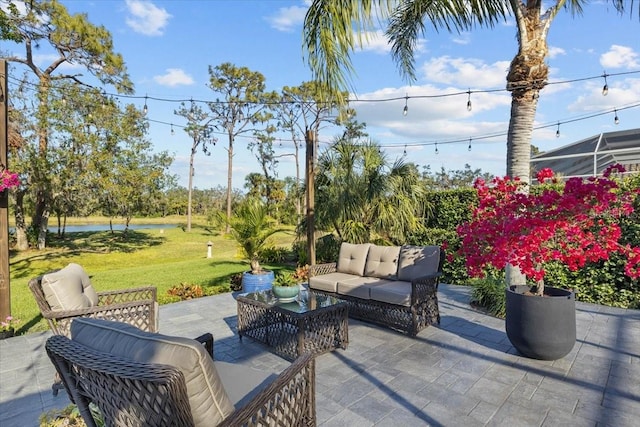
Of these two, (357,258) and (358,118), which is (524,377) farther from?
(358,118)

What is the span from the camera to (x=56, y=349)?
4.63ft

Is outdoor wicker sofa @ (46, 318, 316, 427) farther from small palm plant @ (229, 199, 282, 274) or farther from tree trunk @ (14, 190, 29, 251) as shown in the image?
tree trunk @ (14, 190, 29, 251)

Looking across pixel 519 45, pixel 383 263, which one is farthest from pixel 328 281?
pixel 519 45

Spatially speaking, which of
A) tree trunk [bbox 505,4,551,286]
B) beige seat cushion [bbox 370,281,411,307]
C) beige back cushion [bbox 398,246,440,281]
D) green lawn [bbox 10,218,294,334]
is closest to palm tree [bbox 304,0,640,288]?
tree trunk [bbox 505,4,551,286]

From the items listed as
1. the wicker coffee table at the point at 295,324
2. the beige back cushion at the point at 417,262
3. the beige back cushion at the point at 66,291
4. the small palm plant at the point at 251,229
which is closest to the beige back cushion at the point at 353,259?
the beige back cushion at the point at 417,262

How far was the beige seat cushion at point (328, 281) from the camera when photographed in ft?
15.9

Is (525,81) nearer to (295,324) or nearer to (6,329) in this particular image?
(295,324)

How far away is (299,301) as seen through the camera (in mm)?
4113

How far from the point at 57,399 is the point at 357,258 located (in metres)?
3.68

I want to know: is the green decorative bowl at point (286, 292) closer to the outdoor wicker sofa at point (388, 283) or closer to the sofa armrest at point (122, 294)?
the outdoor wicker sofa at point (388, 283)

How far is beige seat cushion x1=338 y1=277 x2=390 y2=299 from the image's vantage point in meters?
4.45

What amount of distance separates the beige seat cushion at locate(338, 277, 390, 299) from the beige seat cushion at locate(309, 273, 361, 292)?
0.39 ft

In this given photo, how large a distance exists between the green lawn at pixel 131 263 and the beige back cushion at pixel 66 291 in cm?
200

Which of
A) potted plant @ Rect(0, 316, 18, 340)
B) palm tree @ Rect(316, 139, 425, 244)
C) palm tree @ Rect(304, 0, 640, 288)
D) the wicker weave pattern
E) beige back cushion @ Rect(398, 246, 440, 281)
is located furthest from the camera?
palm tree @ Rect(316, 139, 425, 244)
